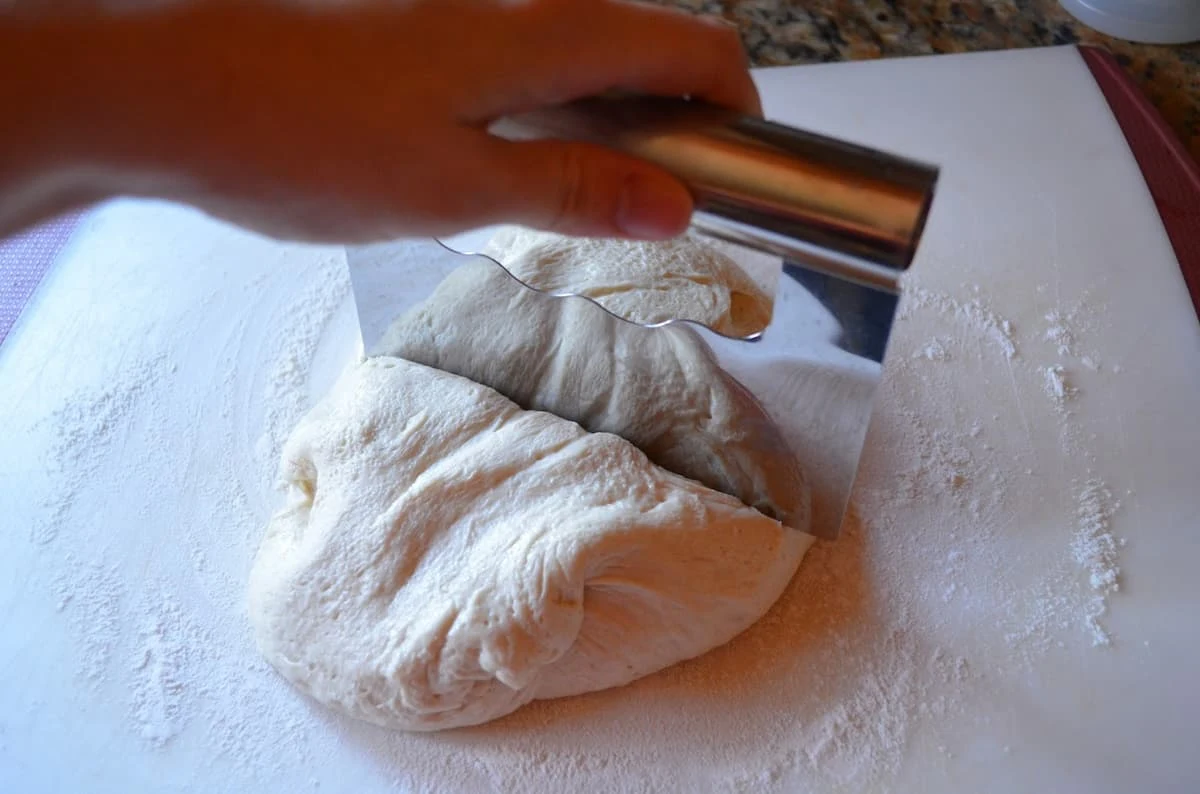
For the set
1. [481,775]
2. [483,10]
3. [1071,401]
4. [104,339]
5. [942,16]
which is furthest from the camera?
[942,16]

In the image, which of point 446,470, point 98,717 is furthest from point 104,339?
point 446,470

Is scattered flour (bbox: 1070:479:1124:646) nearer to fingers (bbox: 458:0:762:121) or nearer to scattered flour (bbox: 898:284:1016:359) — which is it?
scattered flour (bbox: 898:284:1016:359)

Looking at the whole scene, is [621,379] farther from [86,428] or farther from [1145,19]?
[1145,19]

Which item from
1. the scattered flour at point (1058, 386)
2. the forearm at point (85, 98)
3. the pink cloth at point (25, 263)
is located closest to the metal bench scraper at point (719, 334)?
the forearm at point (85, 98)

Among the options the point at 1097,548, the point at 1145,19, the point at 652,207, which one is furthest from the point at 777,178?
the point at 1145,19

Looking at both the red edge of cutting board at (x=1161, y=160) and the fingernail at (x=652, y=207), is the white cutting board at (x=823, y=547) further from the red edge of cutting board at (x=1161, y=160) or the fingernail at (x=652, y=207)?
the fingernail at (x=652, y=207)

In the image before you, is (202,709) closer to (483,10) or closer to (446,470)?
(446,470)

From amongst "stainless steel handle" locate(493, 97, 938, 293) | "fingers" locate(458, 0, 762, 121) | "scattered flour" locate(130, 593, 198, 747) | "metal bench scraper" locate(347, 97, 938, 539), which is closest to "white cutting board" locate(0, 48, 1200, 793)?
"scattered flour" locate(130, 593, 198, 747)
